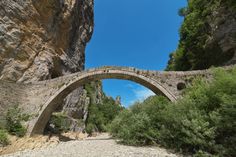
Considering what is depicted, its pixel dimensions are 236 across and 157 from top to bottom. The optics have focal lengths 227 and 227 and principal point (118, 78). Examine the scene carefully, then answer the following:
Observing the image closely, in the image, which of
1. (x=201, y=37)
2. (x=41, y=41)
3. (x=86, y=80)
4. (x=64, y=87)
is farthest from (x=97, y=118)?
(x=201, y=37)

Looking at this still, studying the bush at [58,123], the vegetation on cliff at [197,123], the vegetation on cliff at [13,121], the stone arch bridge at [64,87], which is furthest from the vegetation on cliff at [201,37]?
the vegetation on cliff at [13,121]

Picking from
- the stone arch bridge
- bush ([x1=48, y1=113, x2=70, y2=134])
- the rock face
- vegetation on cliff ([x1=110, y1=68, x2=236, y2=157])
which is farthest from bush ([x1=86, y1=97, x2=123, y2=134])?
vegetation on cliff ([x1=110, y1=68, x2=236, y2=157])

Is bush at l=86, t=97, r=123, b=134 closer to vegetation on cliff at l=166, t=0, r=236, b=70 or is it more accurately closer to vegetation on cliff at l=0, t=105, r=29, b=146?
vegetation on cliff at l=166, t=0, r=236, b=70

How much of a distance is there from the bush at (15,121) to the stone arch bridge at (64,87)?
507 millimetres

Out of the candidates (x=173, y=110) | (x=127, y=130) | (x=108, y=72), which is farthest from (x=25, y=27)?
(x=173, y=110)

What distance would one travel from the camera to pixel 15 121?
14977 millimetres

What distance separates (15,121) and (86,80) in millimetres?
5479

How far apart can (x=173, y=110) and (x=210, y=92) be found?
5.03ft

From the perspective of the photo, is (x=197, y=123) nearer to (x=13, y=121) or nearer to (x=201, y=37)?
(x=13, y=121)

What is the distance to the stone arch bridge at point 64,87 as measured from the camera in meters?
15.1

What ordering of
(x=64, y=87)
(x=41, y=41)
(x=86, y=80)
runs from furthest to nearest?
1. (x=41, y=41)
2. (x=86, y=80)
3. (x=64, y=87)

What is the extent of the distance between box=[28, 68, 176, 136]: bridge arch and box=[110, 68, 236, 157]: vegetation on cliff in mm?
5183

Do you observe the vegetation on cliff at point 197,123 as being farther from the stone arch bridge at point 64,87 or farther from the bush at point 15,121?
the bush at point 15,121

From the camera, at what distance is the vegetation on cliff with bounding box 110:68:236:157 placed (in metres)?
7.21
